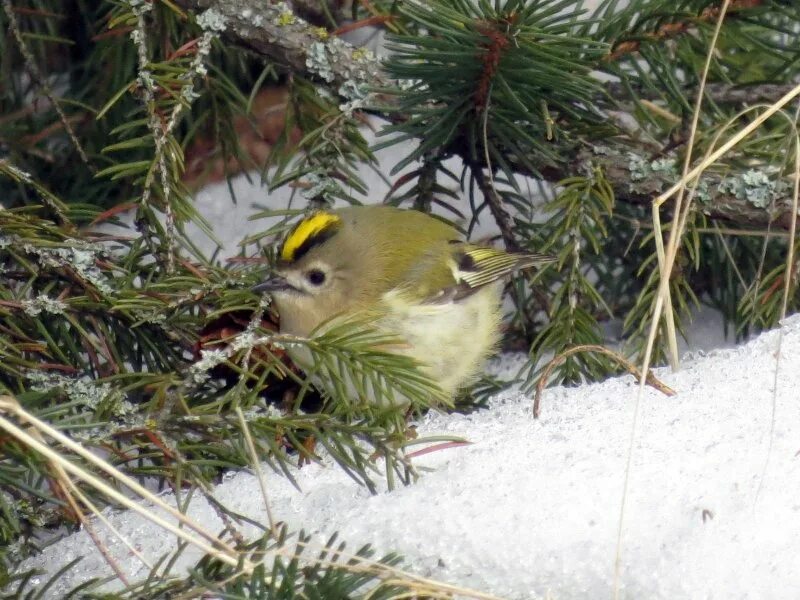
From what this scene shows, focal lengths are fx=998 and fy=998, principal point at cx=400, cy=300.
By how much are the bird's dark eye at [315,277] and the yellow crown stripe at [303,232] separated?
140mm

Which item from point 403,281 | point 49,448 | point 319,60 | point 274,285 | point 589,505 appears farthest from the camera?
point 403,281

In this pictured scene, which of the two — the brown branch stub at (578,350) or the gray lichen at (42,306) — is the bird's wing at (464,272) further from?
the gray lichen at (42,306)

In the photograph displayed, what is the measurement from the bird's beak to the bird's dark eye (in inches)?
6.4

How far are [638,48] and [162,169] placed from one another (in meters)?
0.99

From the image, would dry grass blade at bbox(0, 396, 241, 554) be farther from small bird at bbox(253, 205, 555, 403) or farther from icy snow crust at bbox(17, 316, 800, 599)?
small bird at bbox(253, 205, 555, 403)

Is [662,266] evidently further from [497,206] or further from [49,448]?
[49,448]

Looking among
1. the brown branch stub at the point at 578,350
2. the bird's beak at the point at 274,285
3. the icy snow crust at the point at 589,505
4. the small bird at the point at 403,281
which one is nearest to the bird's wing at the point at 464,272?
the small bird at the point at 403,281

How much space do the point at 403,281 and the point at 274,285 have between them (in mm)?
533

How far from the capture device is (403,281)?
2.46m

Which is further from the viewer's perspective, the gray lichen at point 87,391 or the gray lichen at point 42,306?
the gray lichen at point 42,306

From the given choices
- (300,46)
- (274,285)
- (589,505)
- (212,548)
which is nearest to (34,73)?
(300,46)

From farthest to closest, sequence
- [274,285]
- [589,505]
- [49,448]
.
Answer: [274,285] < [589,505] < [49,448]

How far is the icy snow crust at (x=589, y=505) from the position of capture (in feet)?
4.47

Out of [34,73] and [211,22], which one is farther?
[34,73]
